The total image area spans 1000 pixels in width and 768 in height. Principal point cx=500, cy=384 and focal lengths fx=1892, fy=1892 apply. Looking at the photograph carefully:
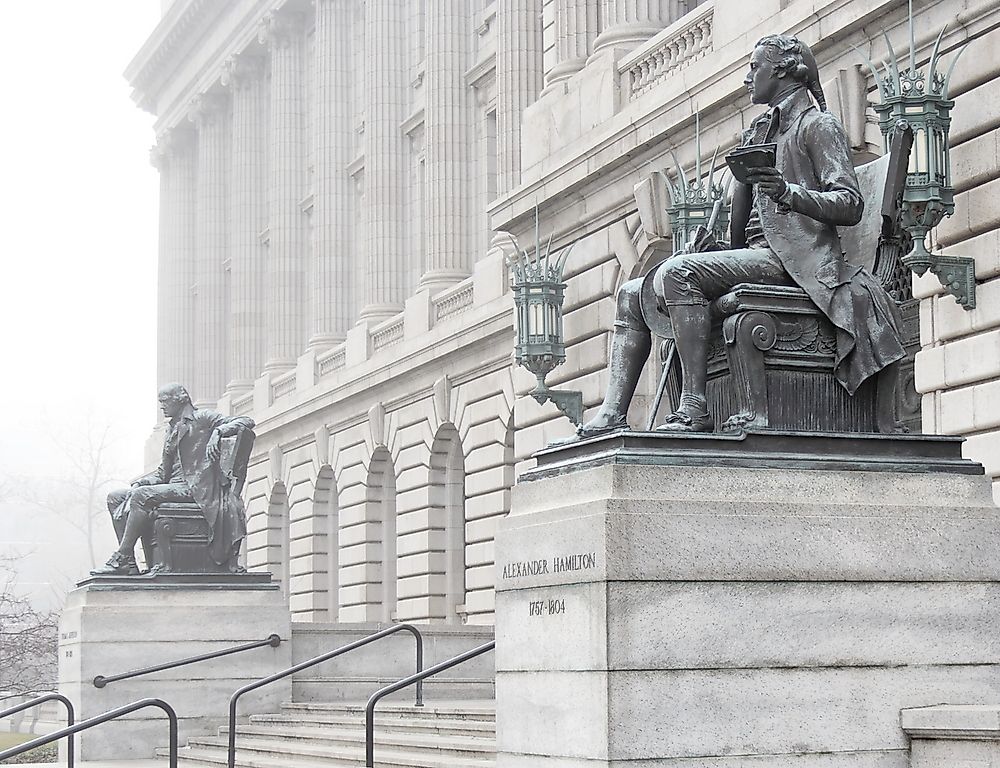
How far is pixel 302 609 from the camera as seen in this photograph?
44656 millimetres

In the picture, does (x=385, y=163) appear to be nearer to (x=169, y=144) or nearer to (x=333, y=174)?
(x=333, y=174)

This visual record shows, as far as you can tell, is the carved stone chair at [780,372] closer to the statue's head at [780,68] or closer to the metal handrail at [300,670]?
the statue's head at [780,68]

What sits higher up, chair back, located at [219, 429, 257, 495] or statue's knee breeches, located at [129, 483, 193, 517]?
chair back, located at [219, 429, 257, 495]

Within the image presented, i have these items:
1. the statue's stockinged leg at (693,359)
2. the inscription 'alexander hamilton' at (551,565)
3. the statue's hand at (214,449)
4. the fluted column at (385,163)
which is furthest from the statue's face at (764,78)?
the fluted column at (385,163)

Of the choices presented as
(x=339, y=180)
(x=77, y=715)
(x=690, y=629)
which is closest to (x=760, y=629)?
(x=690, y=629)

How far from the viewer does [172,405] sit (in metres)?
22.8

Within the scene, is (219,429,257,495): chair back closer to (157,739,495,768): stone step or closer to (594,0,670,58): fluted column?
(157,739,495,768): stone step

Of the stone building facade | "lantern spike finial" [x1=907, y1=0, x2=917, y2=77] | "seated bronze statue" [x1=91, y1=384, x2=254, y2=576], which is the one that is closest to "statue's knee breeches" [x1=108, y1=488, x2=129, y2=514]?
"seated bronze statue" [x1=91, y1=384, x2=254, y2=576]

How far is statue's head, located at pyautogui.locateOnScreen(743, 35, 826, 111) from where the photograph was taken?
10.9 metres

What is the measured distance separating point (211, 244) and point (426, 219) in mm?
20999

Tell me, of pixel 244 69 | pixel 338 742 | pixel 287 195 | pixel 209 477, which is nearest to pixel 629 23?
pixel 209 477

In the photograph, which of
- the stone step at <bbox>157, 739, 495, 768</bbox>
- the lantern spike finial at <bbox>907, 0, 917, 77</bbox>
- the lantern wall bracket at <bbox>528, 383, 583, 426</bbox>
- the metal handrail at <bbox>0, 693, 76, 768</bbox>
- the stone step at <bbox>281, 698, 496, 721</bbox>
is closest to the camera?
the stone step at <bbox>157, 739, 495, 768</bbox>

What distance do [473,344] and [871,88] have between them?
1674 cm

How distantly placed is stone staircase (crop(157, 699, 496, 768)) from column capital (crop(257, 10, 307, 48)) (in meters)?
32.4
